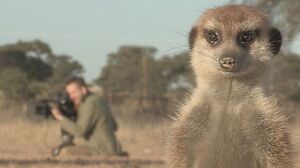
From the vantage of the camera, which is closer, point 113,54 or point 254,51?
point 254,51

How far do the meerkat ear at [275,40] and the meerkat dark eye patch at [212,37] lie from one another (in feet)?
0.98

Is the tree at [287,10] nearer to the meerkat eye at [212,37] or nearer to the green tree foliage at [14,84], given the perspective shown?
the meerkat eye at [212,37]

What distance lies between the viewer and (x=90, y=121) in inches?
508

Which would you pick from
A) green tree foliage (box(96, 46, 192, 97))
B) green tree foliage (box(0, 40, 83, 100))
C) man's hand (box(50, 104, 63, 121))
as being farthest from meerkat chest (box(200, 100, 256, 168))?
green tree foliage (box(0, 40, 83, 100))

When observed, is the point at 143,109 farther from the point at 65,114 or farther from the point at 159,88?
the point at 65,114

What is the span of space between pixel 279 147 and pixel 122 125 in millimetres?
17371

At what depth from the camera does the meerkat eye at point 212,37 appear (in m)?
4.19

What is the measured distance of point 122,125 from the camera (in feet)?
69.8

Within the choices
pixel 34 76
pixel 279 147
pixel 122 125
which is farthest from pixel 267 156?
pixel 34 76

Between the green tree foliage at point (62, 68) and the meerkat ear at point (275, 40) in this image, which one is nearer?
the meerkat ear at point (275, 40)

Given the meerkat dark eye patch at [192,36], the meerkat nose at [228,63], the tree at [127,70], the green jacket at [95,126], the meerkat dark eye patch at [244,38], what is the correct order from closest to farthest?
the meerkat nose at [228,63] < the meerkat dark eye patch at [244,38] < the meerkat dark eye patch at [192,36] < the green jacket at [95,126] < the tree at [127,70]

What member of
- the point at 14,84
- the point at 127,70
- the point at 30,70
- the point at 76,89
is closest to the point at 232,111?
the point at 76,89

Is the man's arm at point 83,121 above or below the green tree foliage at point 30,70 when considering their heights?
above

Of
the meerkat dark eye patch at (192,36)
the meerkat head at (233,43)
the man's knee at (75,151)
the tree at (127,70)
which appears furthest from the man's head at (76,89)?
the tree at (127,70)
